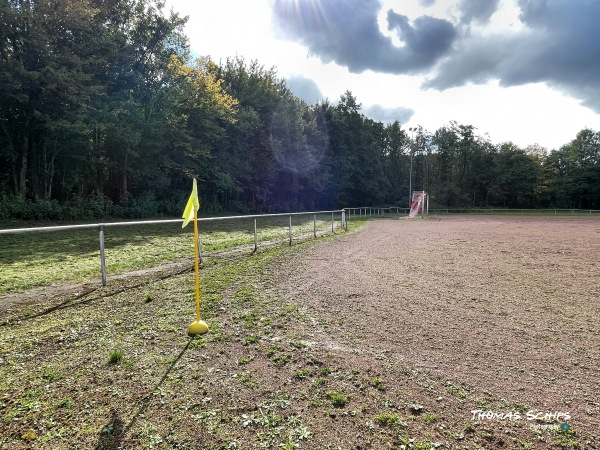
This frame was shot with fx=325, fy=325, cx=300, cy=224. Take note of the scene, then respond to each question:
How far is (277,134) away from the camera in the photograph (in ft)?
114

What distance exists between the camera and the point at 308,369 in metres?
2.89

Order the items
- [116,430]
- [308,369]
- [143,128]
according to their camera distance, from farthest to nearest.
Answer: [143,128], [308,369], [116,430]

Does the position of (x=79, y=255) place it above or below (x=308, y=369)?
above

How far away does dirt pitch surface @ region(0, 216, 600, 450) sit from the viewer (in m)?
2.10

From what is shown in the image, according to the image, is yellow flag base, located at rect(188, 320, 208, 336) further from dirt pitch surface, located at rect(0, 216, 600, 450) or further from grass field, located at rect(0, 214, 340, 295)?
grass field, located at rect(0, 214, 340, 295)

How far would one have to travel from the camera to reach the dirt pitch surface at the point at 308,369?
2098 millimetres

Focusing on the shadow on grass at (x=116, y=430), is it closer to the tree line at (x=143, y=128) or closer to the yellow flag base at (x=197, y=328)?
the yellow flag base at (x=197, y=328)

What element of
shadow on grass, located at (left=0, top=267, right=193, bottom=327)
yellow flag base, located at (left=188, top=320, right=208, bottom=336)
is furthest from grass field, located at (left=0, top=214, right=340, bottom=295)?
yellow flag base, located at (left=188, top=320, right=208, bottom=336)

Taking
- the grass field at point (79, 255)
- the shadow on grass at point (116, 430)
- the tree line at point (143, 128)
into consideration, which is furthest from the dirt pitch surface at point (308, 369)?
the tree line at point (143, 128)

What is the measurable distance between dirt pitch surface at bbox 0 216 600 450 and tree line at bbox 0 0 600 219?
16526 millimetres

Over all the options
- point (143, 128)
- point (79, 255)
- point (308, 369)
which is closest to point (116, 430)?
point (308, 369)

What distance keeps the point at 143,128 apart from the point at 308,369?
72.9 feet

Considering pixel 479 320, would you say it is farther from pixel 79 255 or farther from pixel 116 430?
pixel 79 255

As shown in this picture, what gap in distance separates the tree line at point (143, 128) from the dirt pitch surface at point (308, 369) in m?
16.5
